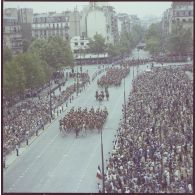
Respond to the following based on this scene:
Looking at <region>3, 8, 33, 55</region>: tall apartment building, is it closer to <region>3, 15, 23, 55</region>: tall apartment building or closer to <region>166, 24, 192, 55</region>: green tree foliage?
<region>3, 15, 23, 55</region>: tall apartment building

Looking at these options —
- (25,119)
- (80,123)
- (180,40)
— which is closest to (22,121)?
(25,119)

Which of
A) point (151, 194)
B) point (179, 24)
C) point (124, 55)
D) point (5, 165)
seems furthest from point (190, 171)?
point (124, 55)

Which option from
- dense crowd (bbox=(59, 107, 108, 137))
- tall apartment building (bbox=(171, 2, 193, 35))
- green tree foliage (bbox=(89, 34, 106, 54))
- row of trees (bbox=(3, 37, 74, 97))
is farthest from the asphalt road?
tall apartment building (bbox=(171, 2, 193, 35))

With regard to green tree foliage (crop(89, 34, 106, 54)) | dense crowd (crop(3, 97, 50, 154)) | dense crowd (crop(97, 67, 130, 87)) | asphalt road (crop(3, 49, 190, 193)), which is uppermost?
green tree foliage (crop(89, 34, 106, 54))

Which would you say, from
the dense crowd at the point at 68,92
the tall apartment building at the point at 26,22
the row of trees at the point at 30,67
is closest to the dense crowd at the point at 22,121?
the dense crowd at the point at 68,92

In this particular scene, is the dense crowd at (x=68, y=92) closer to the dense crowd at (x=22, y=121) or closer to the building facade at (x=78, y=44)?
the dense crowd at (x=22, y=121)

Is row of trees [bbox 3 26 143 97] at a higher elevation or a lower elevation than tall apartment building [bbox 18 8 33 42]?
lower
